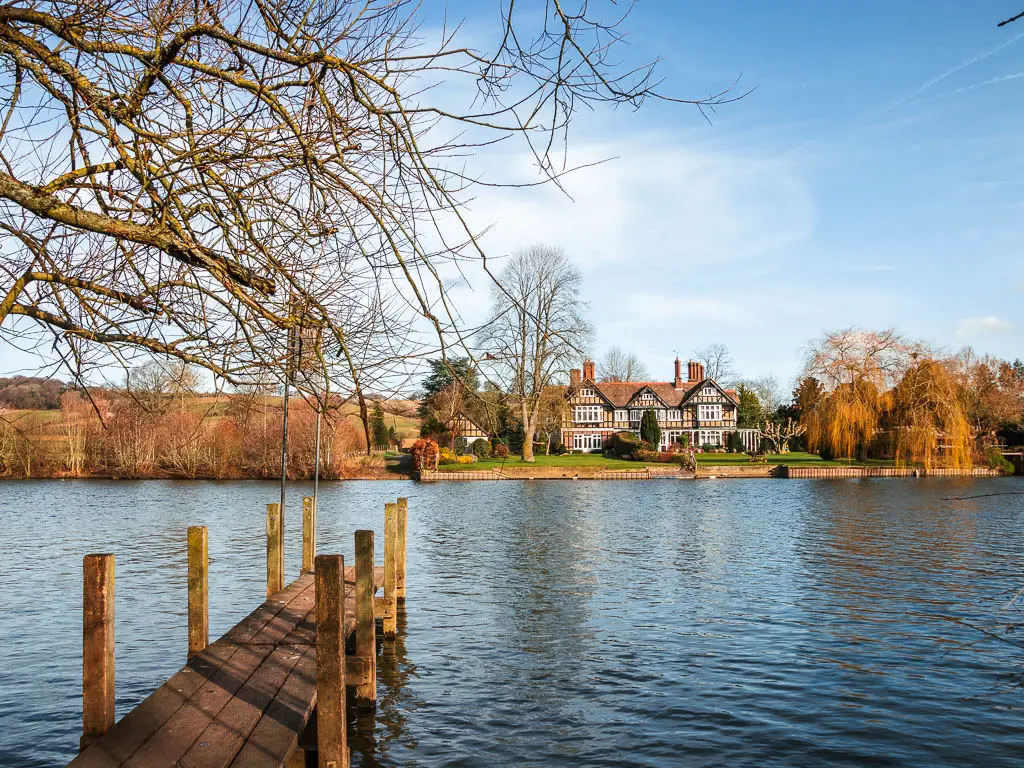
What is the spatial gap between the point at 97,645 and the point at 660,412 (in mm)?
83056

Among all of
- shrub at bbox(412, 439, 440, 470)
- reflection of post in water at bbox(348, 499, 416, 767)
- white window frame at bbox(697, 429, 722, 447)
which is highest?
white window frame at bbox(697, 429, 722, 447)

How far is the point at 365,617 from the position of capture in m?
9.03

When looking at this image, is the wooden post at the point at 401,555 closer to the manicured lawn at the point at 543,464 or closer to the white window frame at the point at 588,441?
the manicured lawn at the point at 543,464

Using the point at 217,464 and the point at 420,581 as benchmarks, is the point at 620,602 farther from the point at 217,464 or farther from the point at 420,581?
the point at 217,464

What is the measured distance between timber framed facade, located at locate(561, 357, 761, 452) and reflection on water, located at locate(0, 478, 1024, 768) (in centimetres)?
5517

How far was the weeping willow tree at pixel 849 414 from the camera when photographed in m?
52.6

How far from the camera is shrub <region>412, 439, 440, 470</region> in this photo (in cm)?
5672

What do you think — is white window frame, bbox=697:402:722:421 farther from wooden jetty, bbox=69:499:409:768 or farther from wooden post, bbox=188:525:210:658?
wooden post, bbox=188:525:210:658

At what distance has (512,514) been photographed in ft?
109

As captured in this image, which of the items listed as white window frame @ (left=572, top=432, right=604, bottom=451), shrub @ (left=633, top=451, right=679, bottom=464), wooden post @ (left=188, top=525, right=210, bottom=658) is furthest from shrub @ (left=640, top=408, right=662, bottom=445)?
wooden post @ (left=188, top=525, right=210, bottom=658)

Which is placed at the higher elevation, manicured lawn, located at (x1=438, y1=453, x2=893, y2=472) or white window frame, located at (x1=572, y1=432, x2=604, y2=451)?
white window frame, located at (x1=572, y1=432, x2=604, y2=451)

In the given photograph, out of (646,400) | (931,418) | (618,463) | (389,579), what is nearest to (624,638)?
(389,579)

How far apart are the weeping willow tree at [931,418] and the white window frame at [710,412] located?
107 ft

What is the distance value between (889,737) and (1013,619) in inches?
246
